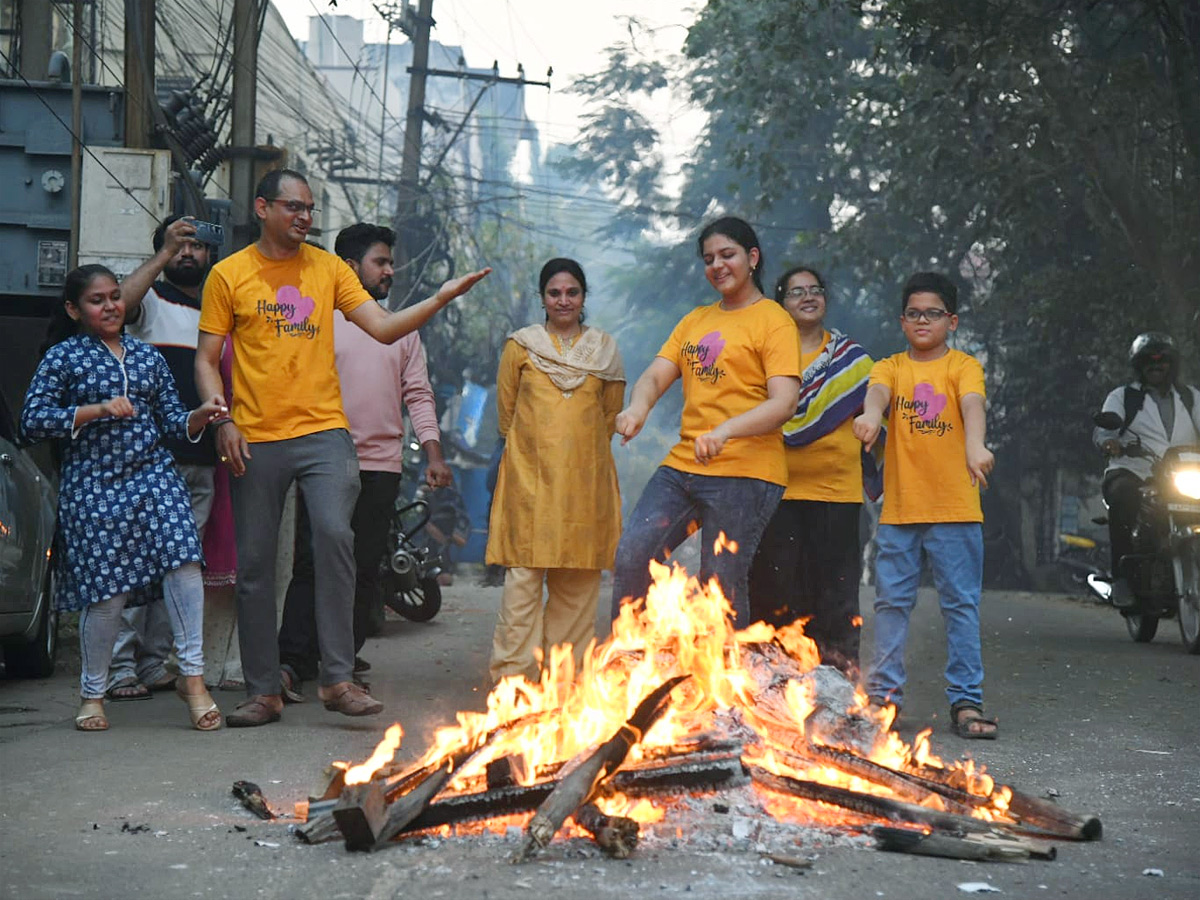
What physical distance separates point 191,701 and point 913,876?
3419 millimetres

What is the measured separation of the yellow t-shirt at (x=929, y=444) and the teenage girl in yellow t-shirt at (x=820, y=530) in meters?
0.27

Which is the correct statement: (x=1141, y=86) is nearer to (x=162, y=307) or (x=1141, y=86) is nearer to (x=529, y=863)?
(x=162, y=307)

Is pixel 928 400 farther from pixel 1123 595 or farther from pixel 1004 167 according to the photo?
pixel 1004 167

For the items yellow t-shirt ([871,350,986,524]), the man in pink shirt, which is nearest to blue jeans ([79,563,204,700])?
the man in pink shirt

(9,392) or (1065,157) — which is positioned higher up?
(1065,157)

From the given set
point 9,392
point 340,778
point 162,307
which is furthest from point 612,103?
point 340,778

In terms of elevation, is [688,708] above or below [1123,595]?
above

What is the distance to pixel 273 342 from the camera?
21.1 feet

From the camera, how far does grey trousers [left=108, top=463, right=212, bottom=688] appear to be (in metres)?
7.22

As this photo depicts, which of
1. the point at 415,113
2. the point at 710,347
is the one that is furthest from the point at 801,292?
the point at 415,113

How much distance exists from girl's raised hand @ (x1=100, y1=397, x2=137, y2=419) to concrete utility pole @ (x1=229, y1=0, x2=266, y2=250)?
5.34 meters

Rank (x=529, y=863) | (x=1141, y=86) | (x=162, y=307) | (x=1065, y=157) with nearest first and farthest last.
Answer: (x=529, y=863) < (x=162, y=307) < (x=1141, y=86) < (x=1065, y=157)

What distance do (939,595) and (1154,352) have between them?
16.2 ft

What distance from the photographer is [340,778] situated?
4621 mm
